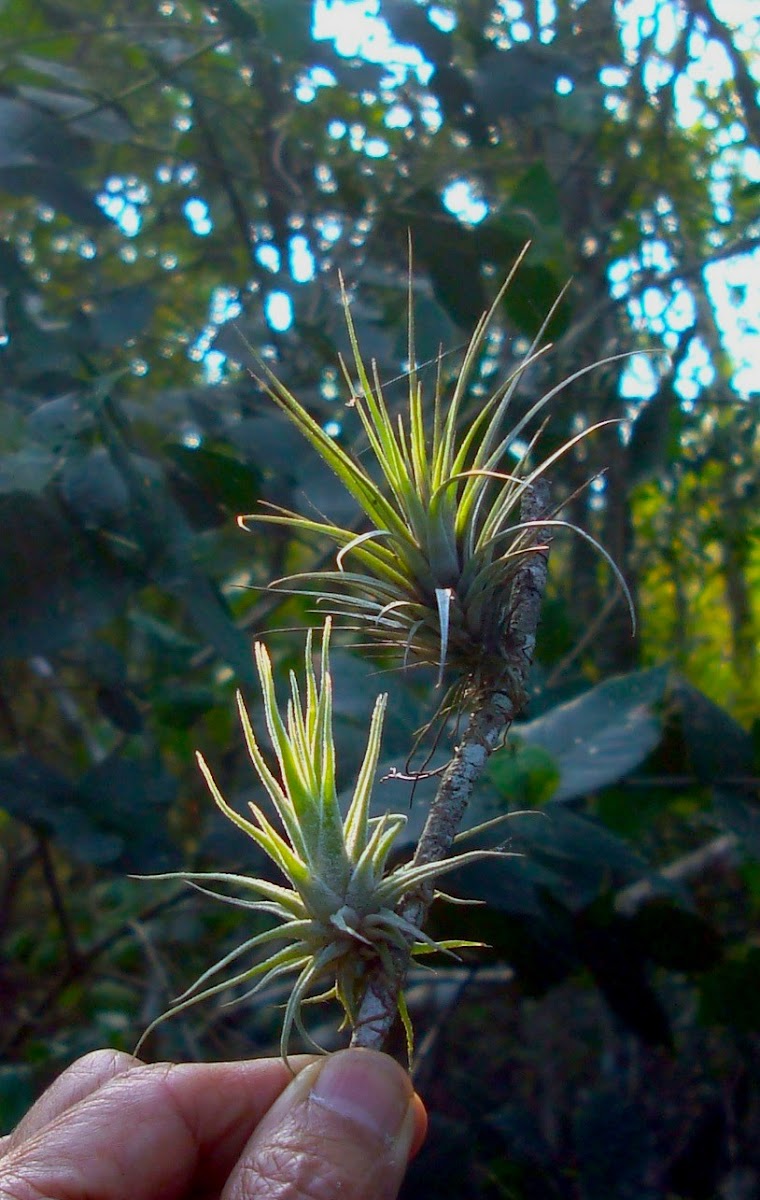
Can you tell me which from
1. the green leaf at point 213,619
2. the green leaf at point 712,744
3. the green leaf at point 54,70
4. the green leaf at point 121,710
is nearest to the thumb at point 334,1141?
the green leaf at point 213,619

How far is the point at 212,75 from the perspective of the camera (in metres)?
2.47

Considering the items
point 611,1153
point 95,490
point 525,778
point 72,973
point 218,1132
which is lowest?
point 611,1153

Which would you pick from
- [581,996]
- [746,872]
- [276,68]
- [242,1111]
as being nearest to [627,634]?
[746,872]

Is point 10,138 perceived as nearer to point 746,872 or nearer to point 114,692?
point 114,692

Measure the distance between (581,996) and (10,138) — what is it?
88.1 inches

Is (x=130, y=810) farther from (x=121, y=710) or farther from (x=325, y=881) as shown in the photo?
(x=325, y=881)

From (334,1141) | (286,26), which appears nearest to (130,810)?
(334,1141)

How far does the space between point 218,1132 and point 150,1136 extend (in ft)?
0.31

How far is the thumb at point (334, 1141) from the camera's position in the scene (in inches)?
26.7

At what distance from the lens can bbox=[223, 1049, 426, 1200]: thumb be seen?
2.23 ft

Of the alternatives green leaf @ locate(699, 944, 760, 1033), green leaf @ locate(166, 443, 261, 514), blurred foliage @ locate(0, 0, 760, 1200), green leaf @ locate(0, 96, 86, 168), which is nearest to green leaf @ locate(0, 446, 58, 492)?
blurred foliage @ locate(0, 0, 760, 1200)

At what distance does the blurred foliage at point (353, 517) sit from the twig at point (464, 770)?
1.14 ft

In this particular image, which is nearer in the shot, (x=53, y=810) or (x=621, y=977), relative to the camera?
(x=53, y=810)

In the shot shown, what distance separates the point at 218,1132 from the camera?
0.90 meters
